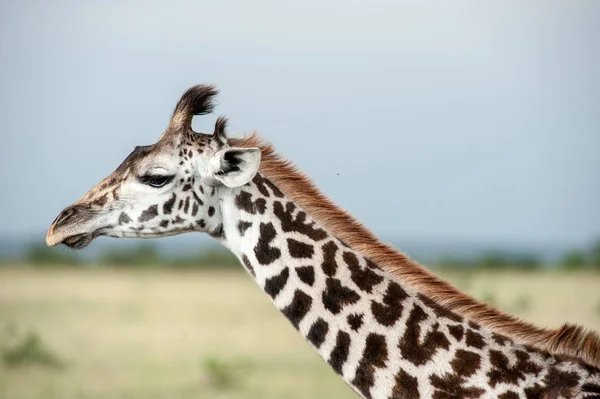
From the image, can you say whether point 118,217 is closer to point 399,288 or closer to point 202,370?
point 399,288

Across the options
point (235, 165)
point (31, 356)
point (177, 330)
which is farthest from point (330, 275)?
point (177, 330)

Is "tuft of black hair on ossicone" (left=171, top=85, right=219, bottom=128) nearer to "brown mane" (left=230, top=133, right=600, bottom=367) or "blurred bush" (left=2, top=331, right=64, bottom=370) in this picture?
"brown mane" (left=230, top=133, right=600, bottom=367)

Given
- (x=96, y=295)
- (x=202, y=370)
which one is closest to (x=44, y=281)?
(x=96, y=295)

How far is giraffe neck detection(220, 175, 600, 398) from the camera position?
8289 millimetres

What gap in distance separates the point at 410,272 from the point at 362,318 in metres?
0.53

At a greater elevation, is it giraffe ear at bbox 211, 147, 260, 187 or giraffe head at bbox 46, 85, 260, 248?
giraffe ear at bbox 211, 147, 260, 187

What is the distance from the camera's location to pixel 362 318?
8555 millimetres

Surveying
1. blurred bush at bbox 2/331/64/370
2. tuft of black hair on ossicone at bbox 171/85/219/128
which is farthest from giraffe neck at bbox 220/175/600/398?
blurred bush at bbox 2/331/64/370

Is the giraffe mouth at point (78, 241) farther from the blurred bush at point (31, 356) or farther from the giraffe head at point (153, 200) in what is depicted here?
the blurred bush at point (31, 356)

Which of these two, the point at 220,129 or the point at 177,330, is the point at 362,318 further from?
the point at 177,330

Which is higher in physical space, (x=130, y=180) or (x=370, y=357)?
(x=130, y=180)

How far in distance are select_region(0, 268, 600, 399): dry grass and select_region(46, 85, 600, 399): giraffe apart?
1200cm

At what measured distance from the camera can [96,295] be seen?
39.8 metres

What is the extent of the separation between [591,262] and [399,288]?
3993 cm
